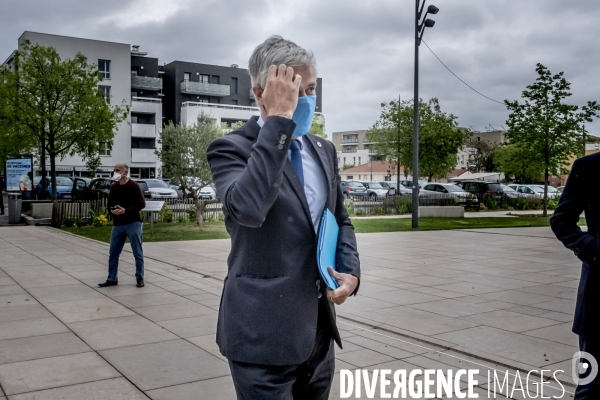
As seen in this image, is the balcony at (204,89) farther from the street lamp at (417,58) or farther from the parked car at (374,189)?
the street lamp at (417,58)

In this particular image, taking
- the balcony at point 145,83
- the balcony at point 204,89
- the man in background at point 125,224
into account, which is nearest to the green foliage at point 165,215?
the man in background at point 125,224

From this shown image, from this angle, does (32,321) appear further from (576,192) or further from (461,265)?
(461,265)

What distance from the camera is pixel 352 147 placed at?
145 metres

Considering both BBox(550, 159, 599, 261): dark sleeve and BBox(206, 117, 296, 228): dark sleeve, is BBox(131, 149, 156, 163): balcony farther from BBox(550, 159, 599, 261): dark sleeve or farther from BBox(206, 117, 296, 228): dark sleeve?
BBox(206, 117, 296, 228): dark sleeve

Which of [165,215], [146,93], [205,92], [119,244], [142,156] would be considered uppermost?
[205,92]

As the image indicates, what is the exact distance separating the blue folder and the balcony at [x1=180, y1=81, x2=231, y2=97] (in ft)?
222

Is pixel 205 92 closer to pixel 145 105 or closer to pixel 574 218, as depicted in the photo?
pixel 145 105

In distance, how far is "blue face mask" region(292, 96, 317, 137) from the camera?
6.69 ft

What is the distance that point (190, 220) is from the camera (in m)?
22.8

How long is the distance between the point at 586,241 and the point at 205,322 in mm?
4496

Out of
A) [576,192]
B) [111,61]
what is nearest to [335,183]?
[576,192]

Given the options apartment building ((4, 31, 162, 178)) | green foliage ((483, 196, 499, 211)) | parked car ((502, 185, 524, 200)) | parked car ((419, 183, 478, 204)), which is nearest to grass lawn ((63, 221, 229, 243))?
parked car ((419, 183, 478, 204))

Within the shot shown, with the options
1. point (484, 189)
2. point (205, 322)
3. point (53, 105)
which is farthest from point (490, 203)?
point (205, 322)

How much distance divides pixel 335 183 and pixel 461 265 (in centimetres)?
940
